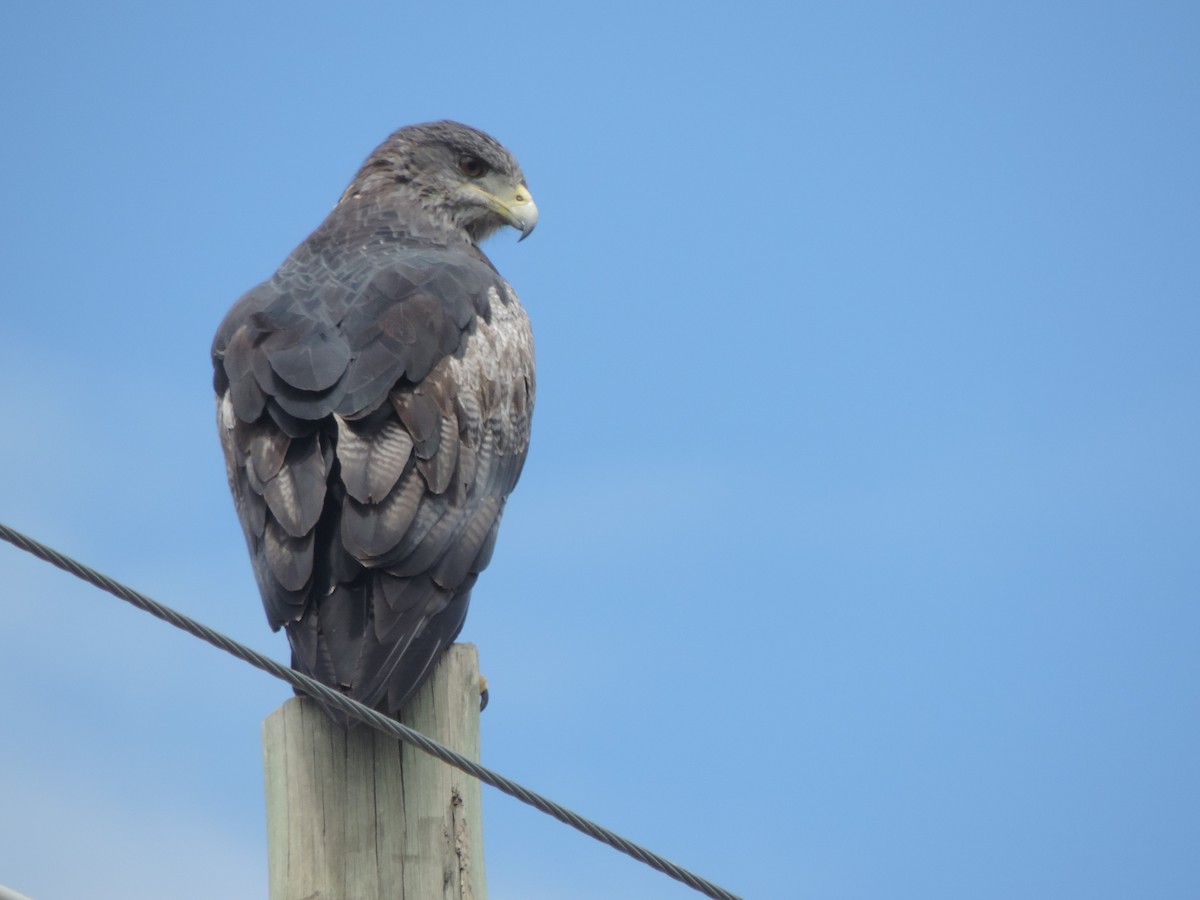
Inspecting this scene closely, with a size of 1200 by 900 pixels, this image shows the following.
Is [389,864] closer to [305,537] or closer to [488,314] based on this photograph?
[305,537]

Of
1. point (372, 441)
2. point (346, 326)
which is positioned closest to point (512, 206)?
point (346, 326)

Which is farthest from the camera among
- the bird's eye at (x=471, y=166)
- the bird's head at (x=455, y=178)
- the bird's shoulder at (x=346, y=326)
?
the bird's eye at (x=471, y=166)

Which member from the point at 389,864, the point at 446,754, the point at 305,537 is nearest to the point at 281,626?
the point at 305,537

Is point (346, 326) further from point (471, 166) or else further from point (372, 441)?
point (471, 166)

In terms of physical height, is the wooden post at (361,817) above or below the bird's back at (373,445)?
below

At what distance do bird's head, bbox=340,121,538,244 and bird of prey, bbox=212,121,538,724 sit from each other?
0.92 meters

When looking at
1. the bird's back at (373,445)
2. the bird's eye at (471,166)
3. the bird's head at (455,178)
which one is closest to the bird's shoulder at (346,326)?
the bird's back at (373,445)

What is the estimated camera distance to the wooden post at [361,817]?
464 centimetres

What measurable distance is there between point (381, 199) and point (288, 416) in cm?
277

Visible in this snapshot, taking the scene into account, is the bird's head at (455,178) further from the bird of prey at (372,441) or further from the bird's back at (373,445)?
the bird's back at (373,445)

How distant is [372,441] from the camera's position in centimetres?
568

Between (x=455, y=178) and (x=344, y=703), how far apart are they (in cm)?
481

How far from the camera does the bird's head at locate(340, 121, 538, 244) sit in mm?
8484

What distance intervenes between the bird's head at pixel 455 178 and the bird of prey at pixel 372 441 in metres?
0.92
